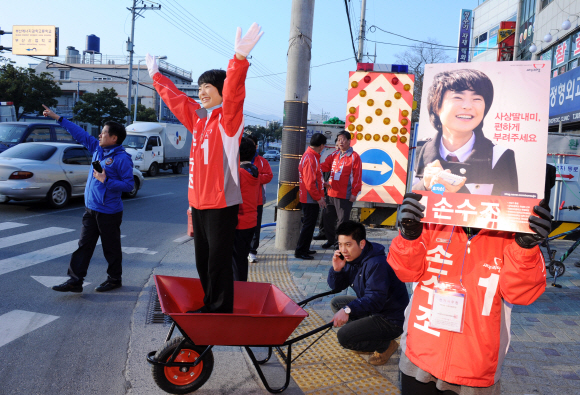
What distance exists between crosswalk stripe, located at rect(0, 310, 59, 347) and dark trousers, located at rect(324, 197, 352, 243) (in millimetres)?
4223

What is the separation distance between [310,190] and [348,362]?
3.47 m

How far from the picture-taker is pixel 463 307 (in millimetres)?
2229

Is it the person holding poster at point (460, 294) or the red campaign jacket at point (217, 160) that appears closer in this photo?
the person holding poster at point (460, 294)

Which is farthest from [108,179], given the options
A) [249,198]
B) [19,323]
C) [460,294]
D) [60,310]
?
[460,294]

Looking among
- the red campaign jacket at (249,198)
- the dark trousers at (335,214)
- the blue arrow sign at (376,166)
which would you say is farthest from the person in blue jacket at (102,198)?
the blue arrow sign at (376,166)

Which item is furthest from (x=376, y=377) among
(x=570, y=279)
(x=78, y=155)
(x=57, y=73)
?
(x=57, y=73)

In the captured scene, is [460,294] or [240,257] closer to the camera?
[460,294]

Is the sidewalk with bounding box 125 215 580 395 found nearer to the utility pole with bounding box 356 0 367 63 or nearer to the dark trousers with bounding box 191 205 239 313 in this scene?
the dark trousers with bounding box 191 205 239 313

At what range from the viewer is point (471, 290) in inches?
88.6

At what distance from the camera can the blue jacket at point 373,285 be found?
3.45 meters

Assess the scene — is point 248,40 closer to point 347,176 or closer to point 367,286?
point 367,286

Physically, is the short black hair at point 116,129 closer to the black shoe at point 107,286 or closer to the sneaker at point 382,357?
the black shoe at point 107,286

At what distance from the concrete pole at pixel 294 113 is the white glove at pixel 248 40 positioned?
187 inches

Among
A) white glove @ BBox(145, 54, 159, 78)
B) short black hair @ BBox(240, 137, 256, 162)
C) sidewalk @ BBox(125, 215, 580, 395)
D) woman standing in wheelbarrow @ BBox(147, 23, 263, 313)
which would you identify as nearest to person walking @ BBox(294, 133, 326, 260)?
sidewalk @ BBox(125, 215, 580, 395)
